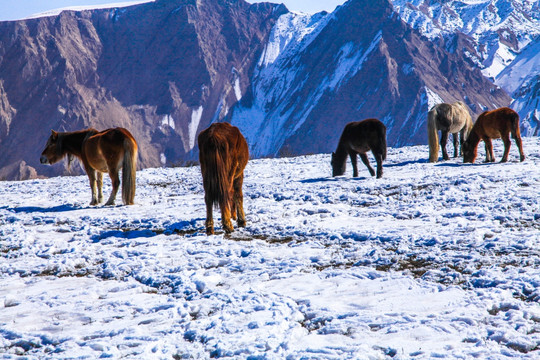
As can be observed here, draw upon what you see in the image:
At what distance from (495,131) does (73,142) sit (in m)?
14.9

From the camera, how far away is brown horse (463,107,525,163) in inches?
655

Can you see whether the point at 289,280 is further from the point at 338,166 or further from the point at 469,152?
the point at 469,152

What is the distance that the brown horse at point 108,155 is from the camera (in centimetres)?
1238

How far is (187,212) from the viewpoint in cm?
1140

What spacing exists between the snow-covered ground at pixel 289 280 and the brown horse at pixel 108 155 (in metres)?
1.07

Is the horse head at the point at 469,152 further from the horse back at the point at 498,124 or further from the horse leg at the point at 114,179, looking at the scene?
the horse leg at the point at 114,179

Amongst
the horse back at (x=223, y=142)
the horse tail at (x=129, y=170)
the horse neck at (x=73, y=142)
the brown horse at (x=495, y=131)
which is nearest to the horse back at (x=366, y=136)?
the brown horse at (x=495, y=131)

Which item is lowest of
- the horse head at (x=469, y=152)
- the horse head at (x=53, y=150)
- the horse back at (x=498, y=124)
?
the horse head at (x=469, y=152)

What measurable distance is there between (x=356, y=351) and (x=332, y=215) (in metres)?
6.06

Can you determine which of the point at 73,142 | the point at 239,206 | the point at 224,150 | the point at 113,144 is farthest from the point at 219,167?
the point at 73,142

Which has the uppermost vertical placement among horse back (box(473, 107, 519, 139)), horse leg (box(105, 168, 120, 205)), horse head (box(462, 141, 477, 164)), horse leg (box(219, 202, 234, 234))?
horse back (box(473, 107, 519, 139))

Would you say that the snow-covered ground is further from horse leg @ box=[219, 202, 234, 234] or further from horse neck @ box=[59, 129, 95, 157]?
horse neck @ box=[59, 129, 95, 157]

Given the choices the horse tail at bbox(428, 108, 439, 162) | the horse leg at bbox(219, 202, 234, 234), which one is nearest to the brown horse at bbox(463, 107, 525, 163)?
the horse tail at bbox(428, 108, 439, 162)

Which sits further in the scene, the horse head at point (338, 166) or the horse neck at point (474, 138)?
the horse neck at point (474, 138)
